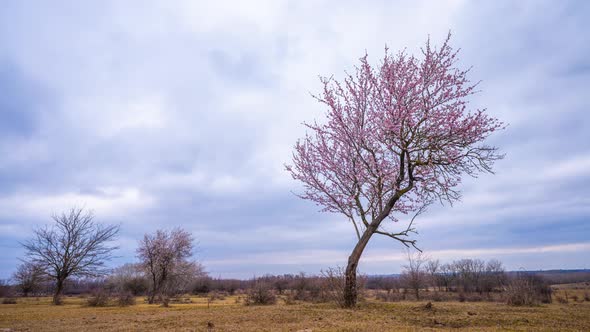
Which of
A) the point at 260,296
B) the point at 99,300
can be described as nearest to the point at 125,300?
the point at 99,300

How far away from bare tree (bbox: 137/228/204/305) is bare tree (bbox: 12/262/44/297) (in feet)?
28.4

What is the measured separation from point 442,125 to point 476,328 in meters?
6.85

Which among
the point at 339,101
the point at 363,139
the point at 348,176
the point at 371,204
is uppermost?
the point at 339,101

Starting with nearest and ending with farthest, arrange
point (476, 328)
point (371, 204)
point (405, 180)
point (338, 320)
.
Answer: point (476, 328)
point (338, 320)
point (405, 180)
point (371, 204)

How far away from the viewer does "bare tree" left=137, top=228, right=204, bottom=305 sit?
3241 cm

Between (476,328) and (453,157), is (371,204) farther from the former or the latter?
(476,328)

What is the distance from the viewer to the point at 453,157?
12219 mm

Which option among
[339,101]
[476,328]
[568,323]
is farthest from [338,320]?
[339,101]

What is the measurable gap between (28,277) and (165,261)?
17.0 m

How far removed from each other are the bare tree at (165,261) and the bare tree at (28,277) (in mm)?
8669

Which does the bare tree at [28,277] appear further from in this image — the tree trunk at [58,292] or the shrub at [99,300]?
the shrub at [99,300]

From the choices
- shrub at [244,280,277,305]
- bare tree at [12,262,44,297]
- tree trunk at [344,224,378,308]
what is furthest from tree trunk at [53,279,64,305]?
tree trunk at [344,224,378,308]

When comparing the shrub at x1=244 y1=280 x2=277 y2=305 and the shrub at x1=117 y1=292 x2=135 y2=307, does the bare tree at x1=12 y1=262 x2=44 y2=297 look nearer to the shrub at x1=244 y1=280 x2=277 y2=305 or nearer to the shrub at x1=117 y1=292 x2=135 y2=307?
the shrub at x1=117 y1=292 x2=135 y2=307

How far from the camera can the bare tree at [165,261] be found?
106ft
